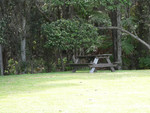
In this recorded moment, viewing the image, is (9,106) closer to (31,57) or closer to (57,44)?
(57,44)

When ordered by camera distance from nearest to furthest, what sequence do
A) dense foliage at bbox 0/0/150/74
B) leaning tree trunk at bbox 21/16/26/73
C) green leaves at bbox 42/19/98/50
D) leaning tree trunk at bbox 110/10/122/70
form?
green leaves at bbox 42/19/98/50
dense foliage at bbox 0/0/150/74
leaning tree trunk at bbox 21/16/26/73
leaning tree trunk at bbox 110/10/122/70

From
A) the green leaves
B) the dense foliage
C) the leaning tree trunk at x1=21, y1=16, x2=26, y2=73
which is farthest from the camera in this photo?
the leaning tree trunk at x1=21, y1=16, x2=26, y2=73

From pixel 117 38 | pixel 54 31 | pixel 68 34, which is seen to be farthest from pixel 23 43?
pixel 117 38

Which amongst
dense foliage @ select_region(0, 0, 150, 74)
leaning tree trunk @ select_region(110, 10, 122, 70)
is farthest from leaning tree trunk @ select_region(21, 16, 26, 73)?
leaning tree trunk @ select_region(110, 10, 122, 70)

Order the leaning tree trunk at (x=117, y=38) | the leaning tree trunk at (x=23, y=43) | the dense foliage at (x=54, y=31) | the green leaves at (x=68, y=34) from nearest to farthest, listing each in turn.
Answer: the green leaves at (x=68, y=34), the dense foliage at (x=54, y=31), the leaning tree trunk at (x=23, y=43), the leaning tree trunk at (x=117, y=38)

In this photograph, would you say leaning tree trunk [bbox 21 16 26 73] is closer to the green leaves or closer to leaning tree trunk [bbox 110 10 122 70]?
the green leaves

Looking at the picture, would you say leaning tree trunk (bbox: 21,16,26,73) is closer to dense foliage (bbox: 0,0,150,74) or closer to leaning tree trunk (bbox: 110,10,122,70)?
dense foliage (bbox: 0,0,150,74)

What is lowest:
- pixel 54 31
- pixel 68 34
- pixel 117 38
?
pixel 117 38

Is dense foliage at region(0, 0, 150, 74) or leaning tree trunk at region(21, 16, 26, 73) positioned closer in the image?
dense foliage at region(0, 0, 150, 74)

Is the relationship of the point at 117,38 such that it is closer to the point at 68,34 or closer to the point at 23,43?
the point at 68,34

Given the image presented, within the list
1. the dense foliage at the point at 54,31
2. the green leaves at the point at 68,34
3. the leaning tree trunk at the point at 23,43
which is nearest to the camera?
the green leaves at the point at 68,34

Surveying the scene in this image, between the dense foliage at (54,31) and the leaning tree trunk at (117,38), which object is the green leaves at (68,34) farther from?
the leaning tree trunk at (117,38)

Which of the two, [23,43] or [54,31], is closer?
[54,31]

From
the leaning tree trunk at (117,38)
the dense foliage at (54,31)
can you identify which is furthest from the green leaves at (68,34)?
the leaning tree trunk at (117,38)
